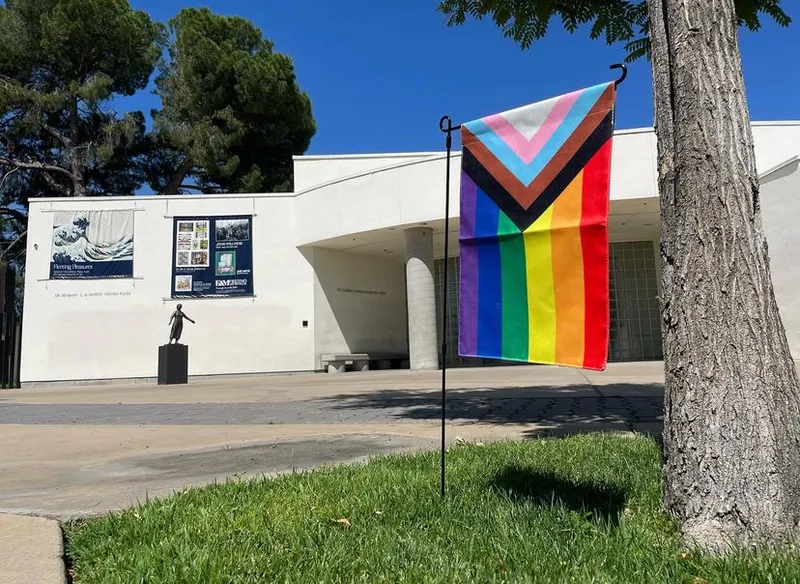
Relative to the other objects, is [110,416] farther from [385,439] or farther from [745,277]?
[745,277]

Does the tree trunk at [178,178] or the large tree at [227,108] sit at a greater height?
the large tree at [227,108]

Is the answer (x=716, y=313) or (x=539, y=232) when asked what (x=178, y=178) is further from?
(x=716, y=313)

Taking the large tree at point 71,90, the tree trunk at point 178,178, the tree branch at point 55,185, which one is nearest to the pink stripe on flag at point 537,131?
the large tree at point 71,90

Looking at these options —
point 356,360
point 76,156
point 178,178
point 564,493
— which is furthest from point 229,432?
point 178,178

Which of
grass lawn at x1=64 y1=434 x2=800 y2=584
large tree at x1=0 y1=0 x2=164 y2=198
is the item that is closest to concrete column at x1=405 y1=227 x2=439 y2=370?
large tree at x1=0 y1=0 x2=164 y2=198

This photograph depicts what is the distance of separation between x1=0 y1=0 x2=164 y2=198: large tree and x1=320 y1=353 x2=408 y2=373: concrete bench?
1575cm

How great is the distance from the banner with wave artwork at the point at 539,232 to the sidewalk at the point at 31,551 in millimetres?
1995

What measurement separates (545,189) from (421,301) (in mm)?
19495

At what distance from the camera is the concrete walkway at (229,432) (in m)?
4.04

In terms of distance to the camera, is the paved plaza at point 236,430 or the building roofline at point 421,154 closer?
the paved plaza at point 236,430

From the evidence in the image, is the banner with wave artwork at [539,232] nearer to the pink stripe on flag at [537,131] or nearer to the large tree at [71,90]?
the pink stripe on flag at [537,131]

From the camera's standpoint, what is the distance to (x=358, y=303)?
26.5 meters

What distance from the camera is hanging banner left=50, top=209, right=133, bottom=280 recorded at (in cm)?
2317

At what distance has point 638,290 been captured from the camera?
1094 inches
